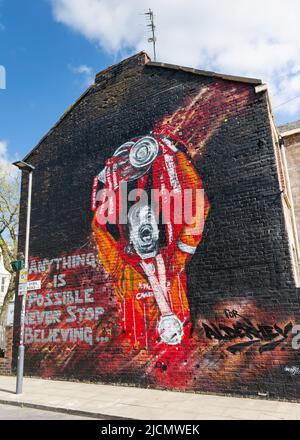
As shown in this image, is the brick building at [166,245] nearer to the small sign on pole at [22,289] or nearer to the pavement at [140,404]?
the pavement at [140,404]

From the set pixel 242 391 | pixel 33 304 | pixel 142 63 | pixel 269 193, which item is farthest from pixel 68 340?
pixel 142 63

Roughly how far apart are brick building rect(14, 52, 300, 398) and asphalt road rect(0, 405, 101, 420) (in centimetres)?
295

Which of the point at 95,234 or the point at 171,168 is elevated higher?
the point at 171,168

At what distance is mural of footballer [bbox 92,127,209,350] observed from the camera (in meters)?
10.1

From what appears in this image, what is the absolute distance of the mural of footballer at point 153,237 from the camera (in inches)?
400

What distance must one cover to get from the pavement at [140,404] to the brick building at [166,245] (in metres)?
0.57

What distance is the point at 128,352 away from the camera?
1051 centimetres

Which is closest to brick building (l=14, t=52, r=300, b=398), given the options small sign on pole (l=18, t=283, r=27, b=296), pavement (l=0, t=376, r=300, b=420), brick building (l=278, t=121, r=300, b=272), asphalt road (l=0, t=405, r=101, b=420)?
pavement (l=0, t=376, r=300, b=420)

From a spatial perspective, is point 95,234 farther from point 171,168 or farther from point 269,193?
point 269,193

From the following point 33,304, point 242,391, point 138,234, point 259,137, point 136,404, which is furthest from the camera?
point 33,304

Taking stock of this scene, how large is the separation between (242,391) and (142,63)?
34.3 ft

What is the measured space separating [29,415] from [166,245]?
5381 millimetres
